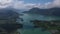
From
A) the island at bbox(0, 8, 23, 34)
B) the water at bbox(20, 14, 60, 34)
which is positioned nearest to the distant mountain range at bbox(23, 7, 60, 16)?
the water at bbox(20, 14, 60, 34)

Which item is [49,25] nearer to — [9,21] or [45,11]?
[45,11]

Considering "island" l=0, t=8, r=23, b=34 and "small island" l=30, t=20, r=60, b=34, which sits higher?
"island" l=0, t=8, r=23, b=34

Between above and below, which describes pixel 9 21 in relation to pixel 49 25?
above

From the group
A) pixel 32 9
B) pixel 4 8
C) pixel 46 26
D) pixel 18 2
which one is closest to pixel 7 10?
pixel 4 8

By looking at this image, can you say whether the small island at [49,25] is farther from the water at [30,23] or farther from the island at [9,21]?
the island at [9,21]

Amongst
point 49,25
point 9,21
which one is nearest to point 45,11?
point 49,25

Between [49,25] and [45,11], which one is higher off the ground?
[45,11]

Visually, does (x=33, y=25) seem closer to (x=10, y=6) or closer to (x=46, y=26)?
(x=46, y=26)

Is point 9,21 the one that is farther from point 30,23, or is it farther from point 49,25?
point 49,25

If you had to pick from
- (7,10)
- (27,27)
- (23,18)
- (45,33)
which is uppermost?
(7,10)

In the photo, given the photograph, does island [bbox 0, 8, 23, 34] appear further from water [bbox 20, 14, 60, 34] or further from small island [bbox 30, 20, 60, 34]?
small island [bbox 30, 20, 60, 34]

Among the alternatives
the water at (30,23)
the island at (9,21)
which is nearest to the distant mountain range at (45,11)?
the water at (30,23)
